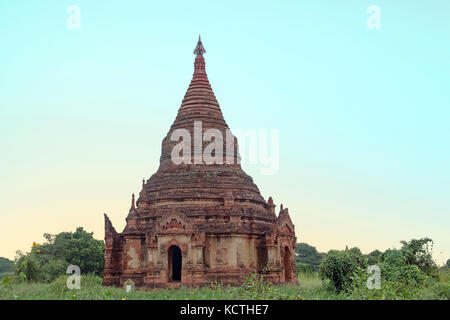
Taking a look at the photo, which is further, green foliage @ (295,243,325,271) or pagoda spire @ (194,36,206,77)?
green foliage @ (295,243,325,271)

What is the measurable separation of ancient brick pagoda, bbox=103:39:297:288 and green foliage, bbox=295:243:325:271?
47.8m

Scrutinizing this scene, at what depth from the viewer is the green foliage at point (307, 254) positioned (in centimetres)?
8019

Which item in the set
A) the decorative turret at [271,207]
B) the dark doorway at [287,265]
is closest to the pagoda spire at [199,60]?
the decorative turret at [271,207]

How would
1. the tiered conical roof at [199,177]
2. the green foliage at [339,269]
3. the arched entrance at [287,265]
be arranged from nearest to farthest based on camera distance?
1. the green foliage at [339,269]
2. the tiered conical roof at [199,177]
3. the arched entrance at [287,265]

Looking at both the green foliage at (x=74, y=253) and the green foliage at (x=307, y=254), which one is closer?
the green foliage at (x=74, y=253)

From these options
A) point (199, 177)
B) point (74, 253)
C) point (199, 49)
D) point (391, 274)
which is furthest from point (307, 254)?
point (391, 274)

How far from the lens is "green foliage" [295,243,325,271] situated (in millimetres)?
80188

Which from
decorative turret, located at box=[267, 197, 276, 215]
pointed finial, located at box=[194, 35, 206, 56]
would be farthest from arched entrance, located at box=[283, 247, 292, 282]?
pointed finial, located at box=[194, 35, 206, 56]

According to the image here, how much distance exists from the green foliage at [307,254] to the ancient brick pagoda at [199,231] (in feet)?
157

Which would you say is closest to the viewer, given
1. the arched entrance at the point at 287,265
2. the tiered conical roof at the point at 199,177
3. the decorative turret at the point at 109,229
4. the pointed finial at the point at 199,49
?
the tiered conical roof at the point at 199,177

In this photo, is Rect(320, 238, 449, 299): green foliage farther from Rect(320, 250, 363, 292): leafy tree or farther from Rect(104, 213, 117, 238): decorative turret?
Rect(104, 213, 117, 238): decorative turret

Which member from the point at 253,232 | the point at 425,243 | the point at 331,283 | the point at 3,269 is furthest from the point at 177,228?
the point at 3,269

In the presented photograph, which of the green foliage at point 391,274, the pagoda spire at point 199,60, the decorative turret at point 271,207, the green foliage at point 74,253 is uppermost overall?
the pagoda spire at point 199,60

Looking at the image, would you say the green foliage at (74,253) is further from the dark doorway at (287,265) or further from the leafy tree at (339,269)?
the leafy tree at (339,269)
